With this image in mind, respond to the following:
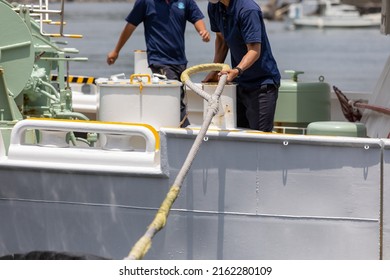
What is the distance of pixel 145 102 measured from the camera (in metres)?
7.18

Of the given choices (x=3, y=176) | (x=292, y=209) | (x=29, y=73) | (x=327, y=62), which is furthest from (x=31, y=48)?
(x=327, y=62)

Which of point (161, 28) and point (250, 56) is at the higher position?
point (161, 28)

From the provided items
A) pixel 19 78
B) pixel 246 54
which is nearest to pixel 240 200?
pixel 246 54

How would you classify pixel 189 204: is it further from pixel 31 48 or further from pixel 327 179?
pixel 31 48

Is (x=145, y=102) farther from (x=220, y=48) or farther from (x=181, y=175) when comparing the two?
(x=220, y=48)

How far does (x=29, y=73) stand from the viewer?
26.5 feet

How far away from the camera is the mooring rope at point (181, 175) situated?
5.89 metres

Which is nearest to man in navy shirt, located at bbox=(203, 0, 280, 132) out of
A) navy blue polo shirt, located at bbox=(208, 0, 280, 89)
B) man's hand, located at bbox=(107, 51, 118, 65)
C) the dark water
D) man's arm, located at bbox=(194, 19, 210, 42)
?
navy blue polo shirt, located at bbox=(208, 0, 280, 89)

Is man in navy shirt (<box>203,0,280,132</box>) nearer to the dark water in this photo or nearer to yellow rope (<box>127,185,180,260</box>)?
yellow rope (<box>127,185,180,260</box>)

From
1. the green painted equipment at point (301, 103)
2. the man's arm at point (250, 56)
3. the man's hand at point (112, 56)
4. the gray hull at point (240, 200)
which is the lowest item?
the gray hull at point (240, 200)

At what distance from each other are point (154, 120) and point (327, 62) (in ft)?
95.5

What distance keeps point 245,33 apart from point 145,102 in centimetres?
84

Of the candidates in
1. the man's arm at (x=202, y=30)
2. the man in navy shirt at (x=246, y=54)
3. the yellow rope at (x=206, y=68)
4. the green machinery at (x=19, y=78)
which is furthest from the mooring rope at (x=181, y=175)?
the man's arm at (x=202, y=30)

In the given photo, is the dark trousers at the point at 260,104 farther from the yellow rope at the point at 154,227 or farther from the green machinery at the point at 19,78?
the green machinery at the point at 19,78
